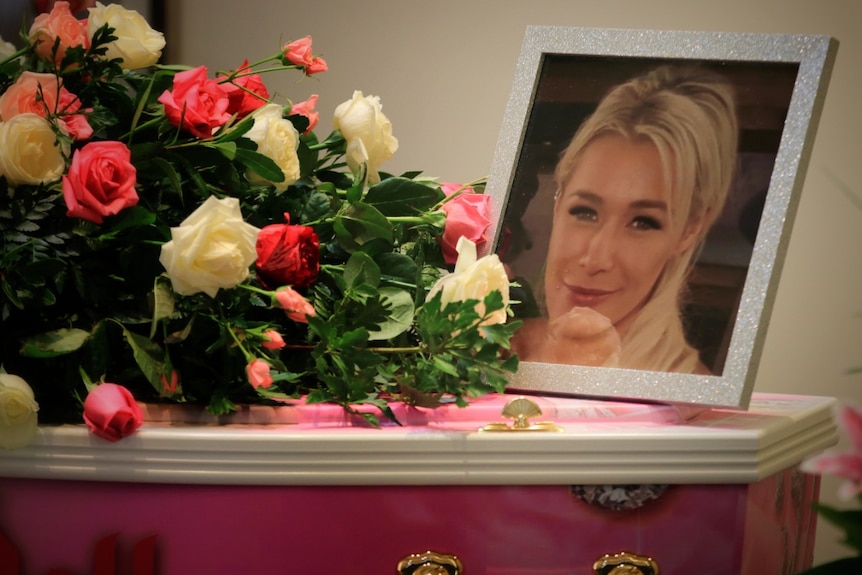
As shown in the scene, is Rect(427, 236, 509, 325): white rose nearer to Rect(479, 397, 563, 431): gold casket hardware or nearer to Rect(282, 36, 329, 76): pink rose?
Rect(479, 397, 563, 431): gold casket hardware

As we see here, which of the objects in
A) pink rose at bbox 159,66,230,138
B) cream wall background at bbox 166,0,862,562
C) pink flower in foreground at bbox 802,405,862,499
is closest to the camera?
pink flower in foreground at bbox 802,405,862,499

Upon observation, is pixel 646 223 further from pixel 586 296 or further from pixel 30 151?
pixel 30 151

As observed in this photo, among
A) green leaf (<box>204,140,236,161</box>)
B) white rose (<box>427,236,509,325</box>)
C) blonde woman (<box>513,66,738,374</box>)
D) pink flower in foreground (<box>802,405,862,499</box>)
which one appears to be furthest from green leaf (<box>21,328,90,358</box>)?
pink flower in foreground (<box>802,405,862,499</box>)

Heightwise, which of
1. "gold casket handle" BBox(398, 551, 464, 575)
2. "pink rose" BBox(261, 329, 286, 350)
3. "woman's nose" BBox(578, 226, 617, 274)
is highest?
"woman's nose" BBox(578, 226, 617, 274)

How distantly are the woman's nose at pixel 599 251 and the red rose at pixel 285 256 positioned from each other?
0.27 m

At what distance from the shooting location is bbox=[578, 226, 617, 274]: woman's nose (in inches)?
37.9

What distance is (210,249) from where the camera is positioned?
0.82 m

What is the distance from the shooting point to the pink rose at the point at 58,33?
3.19ft

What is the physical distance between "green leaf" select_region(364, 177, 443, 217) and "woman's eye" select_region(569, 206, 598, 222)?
0.53 feet

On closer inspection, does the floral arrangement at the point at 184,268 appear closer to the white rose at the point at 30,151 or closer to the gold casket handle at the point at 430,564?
the white rose at the point at 30,151

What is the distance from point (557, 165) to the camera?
40.3 inches

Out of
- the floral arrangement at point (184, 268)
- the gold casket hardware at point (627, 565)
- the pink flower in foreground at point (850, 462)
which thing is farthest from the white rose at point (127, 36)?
the pink flower in foreground at point (850, 462)

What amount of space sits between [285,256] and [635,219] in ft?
1.12

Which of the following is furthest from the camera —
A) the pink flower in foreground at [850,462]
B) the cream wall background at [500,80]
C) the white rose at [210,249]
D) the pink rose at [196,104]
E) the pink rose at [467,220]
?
the cream wall background at [500,80]
